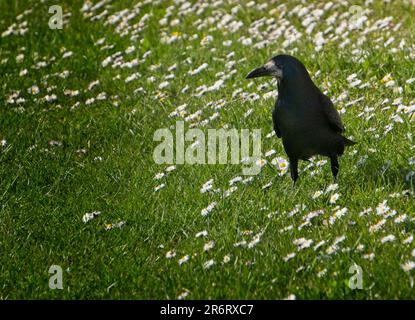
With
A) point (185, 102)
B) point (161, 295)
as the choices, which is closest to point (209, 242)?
point (161, 295)

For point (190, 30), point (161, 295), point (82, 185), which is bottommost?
point (190, 30)

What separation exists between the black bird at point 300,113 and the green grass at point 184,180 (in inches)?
12.6

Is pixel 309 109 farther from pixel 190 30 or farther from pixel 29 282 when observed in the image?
pixel 190 30

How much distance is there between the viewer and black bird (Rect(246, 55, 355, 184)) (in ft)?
22.0

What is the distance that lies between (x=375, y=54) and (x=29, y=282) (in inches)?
176

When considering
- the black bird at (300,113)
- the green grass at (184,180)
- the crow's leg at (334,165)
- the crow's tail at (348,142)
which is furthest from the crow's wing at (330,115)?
the green grass at (184,180)

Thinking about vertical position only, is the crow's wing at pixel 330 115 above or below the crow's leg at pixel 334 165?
above

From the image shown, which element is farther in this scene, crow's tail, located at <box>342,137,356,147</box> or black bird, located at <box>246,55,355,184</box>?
crow's tail, located at <box>342,137,356,147</box>

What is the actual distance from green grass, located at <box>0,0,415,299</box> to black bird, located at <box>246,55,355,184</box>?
12.6 inches

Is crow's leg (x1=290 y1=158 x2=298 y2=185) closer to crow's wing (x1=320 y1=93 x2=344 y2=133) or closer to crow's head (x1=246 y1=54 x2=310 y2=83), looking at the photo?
crow's wing (x1=320 y1=93 x2=344 y2=133)

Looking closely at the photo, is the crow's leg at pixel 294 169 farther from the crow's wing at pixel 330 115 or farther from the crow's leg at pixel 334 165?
the crow's wing at pixel 330 115

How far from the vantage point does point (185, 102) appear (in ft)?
29.9

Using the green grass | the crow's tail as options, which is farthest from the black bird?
the green grass

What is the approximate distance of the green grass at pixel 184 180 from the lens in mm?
5836
